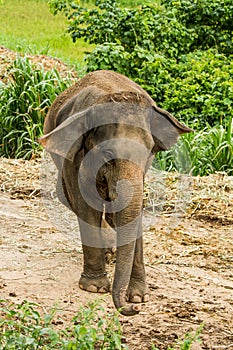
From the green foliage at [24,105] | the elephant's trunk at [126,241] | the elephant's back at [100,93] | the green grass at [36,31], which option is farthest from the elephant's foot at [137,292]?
the green grass at [36,31]

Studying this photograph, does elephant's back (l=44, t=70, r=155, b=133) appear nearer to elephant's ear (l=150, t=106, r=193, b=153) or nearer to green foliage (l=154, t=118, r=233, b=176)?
elephant's ear (l=150, t=106, r=193, b=153)

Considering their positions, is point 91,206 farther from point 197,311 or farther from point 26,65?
point 26,65

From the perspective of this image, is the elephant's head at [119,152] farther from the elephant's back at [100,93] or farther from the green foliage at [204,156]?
the green foliage at [204,156]

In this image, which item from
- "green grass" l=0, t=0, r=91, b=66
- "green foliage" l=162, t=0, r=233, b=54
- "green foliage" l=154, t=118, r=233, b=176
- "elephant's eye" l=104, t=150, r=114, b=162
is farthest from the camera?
"green grass" l=0, t=0, r=91, b=66

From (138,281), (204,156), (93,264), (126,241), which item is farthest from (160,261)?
(204,156)

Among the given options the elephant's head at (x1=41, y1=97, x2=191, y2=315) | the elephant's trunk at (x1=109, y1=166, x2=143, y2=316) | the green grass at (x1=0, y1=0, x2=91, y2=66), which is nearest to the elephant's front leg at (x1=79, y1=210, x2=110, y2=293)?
the elephant's head at (x1=41, y1=97, x2=191, y2=315)

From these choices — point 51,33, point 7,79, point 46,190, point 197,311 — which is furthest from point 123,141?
point 51,33

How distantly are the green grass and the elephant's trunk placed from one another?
359 inches

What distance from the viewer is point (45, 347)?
4.19m

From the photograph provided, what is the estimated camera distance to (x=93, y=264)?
5945 mm

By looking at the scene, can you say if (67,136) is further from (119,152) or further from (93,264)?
(93,264)

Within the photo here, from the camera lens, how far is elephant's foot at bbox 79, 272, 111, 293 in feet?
19.4

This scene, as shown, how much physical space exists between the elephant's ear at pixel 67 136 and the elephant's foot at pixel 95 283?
104cm

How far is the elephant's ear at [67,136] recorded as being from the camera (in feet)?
17.3
